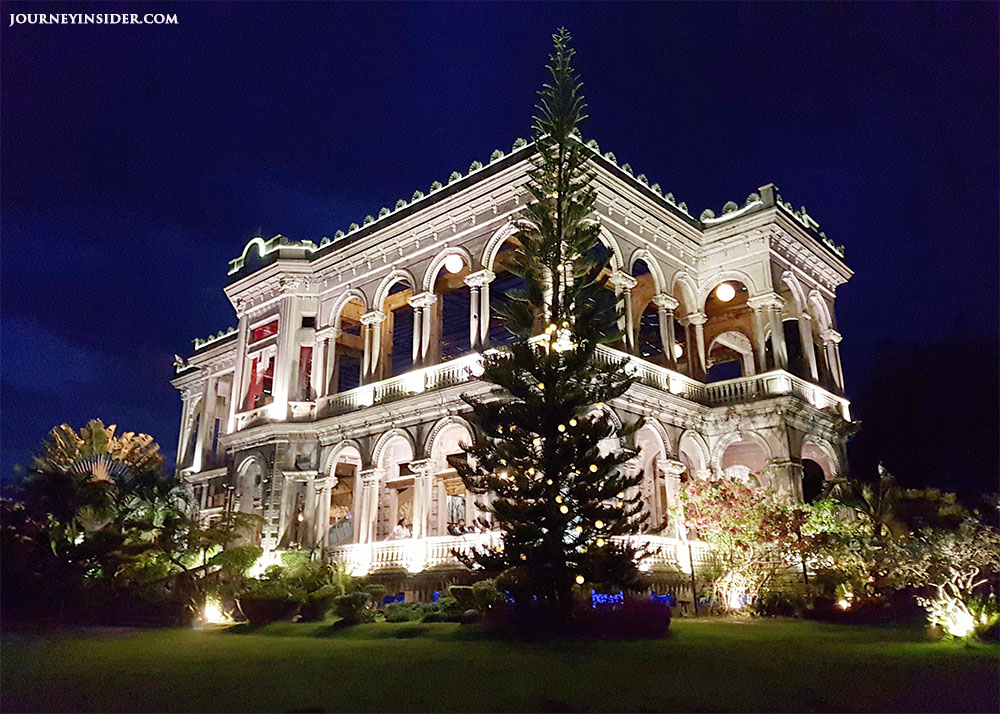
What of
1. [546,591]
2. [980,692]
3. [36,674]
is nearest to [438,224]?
[546,591]

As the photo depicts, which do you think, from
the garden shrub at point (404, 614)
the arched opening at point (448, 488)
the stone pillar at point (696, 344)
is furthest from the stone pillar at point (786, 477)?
the garden shrub at point (404, 614)

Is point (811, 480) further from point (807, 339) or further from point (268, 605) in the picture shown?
point (268, 605)

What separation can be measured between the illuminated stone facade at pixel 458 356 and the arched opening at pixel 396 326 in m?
0.08

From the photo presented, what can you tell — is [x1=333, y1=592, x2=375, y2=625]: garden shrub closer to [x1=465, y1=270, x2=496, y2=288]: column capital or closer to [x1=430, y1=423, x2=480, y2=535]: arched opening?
[x1=430, y1=423, x2=480, y2=535]: arched opening

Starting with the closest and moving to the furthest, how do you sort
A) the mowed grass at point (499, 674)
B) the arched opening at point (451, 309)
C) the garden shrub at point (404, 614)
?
the mowed grass at point (499, 674), the garden shrub at point (404, 614), the arched opening at point (451, 309)

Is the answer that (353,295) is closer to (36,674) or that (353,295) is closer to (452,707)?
(36,674)

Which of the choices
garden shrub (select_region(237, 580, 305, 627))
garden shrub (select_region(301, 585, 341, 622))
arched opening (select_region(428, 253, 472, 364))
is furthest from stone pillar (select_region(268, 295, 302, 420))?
garden shrub (select_region(301, 585, 341, 622))

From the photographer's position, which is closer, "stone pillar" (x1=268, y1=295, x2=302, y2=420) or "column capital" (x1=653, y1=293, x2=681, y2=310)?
"column capital" (x1=653, y1=293, x2=681, y2=310)

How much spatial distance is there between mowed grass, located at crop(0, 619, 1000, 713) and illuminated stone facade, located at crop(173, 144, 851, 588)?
7.04 m

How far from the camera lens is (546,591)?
1159cm

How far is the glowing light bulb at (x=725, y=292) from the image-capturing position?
24044 mm

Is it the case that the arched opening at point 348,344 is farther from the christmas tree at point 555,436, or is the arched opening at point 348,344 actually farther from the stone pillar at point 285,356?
the christmas tree at point 555,436

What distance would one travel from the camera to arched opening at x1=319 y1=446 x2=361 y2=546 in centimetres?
2200

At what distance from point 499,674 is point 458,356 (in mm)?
15137
